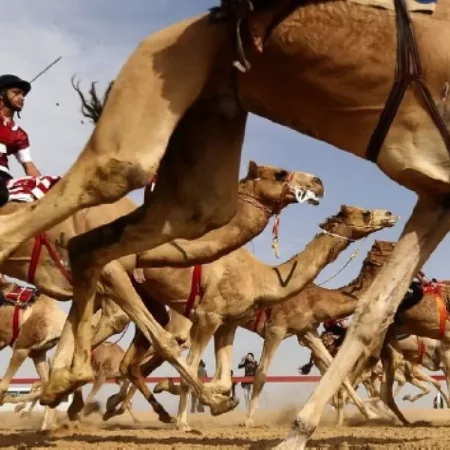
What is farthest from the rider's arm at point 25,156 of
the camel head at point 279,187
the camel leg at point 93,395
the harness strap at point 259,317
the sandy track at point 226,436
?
the harness strap at point 259,317

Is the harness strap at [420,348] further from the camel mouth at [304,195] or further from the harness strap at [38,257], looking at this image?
the harness strap at [38,257]

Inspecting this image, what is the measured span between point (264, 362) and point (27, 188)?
7.11 meters

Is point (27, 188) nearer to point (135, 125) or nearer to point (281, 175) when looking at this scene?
point (135, 125)

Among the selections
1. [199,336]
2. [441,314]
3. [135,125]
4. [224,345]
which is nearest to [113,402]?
[224,345]

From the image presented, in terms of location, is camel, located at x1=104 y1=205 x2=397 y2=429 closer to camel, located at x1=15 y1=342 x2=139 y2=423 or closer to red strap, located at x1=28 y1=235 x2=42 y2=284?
red strap, located at x1=28 y1=235 x2=42 y2=284

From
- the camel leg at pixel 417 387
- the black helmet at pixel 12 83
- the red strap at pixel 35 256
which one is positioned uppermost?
the black helmet at pixel 12 83

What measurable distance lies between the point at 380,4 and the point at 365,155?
0.82 metres

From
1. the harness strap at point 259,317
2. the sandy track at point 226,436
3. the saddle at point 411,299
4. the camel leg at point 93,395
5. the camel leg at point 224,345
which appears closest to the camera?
the sandy track at point 226,436

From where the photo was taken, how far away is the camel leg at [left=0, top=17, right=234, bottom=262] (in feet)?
17.0

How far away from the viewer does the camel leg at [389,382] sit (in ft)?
41.2

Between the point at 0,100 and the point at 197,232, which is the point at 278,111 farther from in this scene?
the point at 0,100

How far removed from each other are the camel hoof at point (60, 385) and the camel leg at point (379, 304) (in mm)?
1820

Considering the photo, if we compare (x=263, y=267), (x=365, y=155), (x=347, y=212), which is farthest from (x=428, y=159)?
(x=347, y=212)

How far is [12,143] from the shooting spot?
329 inches
